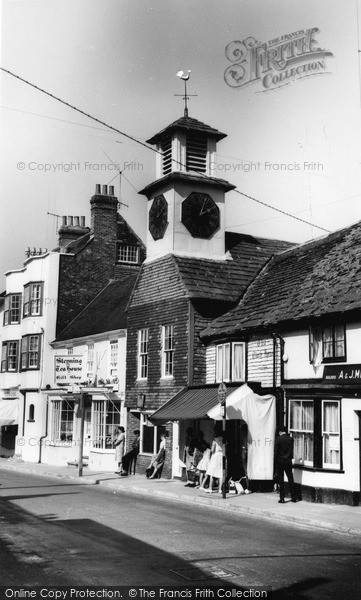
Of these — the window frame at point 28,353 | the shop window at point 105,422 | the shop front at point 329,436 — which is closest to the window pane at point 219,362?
the shop front at point 329,436

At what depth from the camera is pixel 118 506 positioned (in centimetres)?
1722

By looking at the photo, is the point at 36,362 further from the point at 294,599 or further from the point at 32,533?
the point at 294,599

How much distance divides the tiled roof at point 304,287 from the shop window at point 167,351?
1.85 metres

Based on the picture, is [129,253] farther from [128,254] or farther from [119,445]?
[119,445]

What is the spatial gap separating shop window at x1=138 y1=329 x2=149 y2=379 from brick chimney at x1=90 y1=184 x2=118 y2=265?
13.0m

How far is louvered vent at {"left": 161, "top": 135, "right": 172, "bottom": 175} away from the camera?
1135 inches

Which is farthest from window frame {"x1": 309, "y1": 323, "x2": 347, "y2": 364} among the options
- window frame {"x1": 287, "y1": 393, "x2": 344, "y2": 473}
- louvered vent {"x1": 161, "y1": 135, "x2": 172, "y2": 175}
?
louvered vent {"x1": 161, "y1": 135, "x2": 172, "y2": 175}

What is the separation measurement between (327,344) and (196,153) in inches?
476

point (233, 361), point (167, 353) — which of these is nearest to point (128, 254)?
point (167, 353)

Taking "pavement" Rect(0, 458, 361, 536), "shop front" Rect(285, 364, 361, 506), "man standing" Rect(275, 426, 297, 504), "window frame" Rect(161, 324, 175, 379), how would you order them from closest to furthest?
"pavement" Rect(0, 458, 361, 536)
"shop front" Rect(285, 364, 361, 506)
"man standing" Rect(275, 426, 297, 504)
"window frame" Rect(161, 324, 175, 379)

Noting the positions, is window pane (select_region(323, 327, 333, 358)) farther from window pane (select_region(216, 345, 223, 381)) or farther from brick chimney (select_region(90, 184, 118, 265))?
brick chimney (select_region(90, 184, 118, 265))

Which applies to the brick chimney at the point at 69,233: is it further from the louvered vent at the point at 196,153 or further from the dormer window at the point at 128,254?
the louvered vent at the point at 196,153

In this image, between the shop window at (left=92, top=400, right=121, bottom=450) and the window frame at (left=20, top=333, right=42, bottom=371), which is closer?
the shop window at (left=92, top=400, right=121, bottom=450)

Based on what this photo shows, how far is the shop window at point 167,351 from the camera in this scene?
1047 inches
